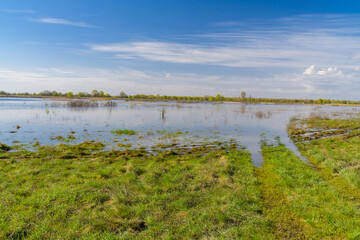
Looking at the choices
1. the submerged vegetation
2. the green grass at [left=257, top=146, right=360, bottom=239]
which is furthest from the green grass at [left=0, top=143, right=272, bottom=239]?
the green grass at [left=257, top=146, right=360, bottom=239]

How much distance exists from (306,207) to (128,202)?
761cm

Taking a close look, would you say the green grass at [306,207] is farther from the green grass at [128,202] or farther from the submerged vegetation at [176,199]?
the green grass at [128,202]

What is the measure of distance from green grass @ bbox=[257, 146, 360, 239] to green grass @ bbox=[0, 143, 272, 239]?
27.4 inches

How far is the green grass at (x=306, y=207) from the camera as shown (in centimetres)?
682

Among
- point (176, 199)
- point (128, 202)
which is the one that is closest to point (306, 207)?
point (176, 199)

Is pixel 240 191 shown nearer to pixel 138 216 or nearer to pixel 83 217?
pixel 138 216

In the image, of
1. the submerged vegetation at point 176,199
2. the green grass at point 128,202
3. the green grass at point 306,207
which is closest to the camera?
the green grass at point 128,202

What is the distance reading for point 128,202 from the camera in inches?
332

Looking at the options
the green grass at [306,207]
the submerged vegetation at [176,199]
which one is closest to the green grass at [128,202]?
the submerged vegetation at [176,199]

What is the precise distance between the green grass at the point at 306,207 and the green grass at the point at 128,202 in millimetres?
695

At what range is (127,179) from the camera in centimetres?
1102

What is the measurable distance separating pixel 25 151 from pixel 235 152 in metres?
18.9

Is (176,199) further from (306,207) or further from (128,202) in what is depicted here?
(306,207)

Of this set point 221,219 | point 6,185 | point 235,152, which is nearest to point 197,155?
point 235,152
